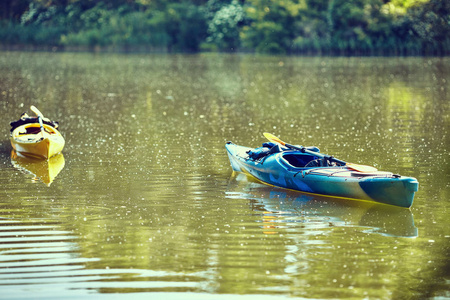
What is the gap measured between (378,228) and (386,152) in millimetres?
7152

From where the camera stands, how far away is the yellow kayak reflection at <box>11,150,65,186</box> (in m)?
16.4

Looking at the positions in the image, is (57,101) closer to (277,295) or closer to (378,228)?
(378,228)

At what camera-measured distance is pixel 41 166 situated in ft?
58.0

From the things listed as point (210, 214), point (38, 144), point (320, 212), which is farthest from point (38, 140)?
point (320, 212)

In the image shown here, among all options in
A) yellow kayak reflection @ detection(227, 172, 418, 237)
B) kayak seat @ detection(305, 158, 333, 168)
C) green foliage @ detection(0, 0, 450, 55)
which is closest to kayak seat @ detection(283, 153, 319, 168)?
kayak seat @ detection(305, 158, 333, 168)

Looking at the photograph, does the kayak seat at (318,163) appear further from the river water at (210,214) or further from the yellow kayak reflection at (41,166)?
the yellow kayak reflection at (41,166)

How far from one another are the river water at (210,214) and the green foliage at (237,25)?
46.3 m

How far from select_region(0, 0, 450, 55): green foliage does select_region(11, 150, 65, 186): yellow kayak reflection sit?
59018mm

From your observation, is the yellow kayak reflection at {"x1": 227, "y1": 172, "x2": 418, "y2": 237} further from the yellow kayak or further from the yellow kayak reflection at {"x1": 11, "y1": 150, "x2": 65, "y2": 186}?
the yellow kayak

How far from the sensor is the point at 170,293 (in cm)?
889

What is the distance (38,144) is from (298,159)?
253 inches

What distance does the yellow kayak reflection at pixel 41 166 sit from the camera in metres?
16.4

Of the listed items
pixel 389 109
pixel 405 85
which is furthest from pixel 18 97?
pixel 405 85

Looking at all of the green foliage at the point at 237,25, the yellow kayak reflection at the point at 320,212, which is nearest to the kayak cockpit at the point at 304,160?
the yellow kayak reflection at the point at 320,212
